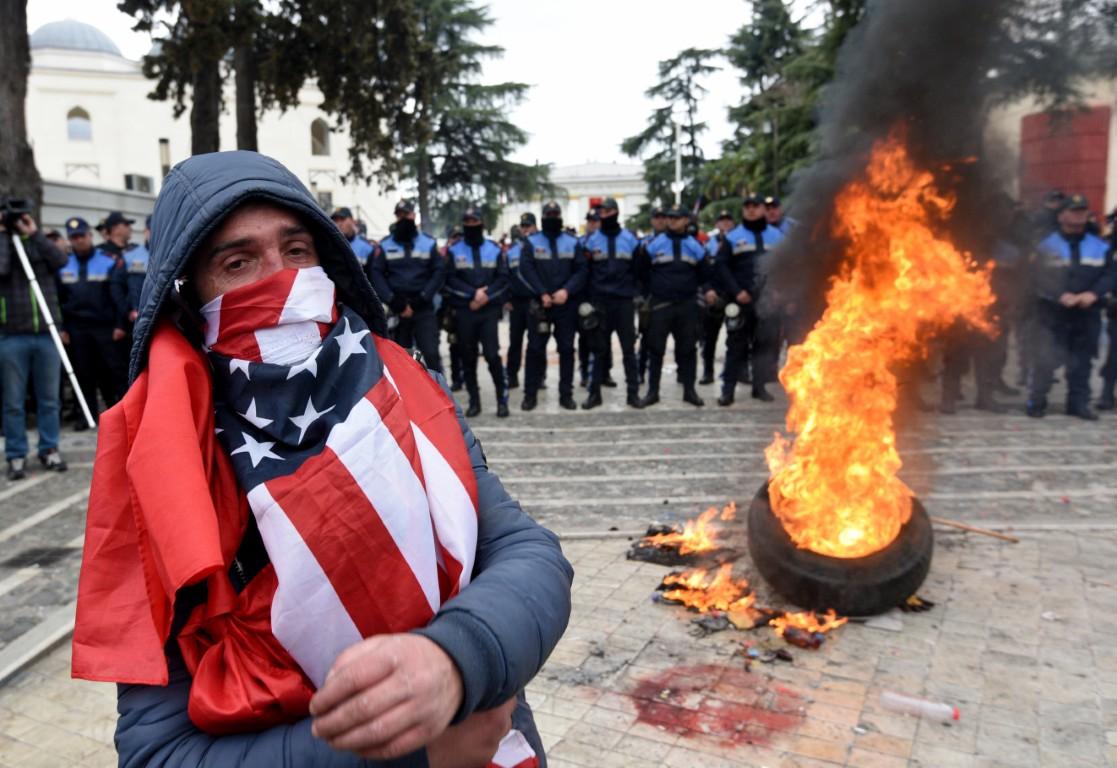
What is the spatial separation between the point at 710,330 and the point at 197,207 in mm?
10797

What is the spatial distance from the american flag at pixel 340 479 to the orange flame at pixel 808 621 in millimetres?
3302

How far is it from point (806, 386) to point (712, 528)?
140cm

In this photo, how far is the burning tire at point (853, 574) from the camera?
455 cm

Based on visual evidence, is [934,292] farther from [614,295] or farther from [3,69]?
[3,69]

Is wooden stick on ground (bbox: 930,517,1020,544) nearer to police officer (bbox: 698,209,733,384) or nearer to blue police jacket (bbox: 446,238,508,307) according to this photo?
police officer (bbox: 698,209,733,384)

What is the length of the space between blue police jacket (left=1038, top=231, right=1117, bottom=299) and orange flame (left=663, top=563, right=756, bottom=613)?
23.3 feet

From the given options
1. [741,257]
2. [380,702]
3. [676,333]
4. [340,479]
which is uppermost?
[741,257]

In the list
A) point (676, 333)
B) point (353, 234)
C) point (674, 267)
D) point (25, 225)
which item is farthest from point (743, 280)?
point (25, 225)

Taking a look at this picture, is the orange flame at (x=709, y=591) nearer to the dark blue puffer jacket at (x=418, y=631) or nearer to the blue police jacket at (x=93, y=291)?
the dark blue puffer jacket at (x=418, y=631)

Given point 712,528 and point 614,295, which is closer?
point 712,528

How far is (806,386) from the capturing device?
18.1ft

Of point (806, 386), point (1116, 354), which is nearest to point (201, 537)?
point (806, 386)

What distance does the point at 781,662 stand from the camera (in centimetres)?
418

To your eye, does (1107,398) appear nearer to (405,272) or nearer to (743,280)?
(743,280)
